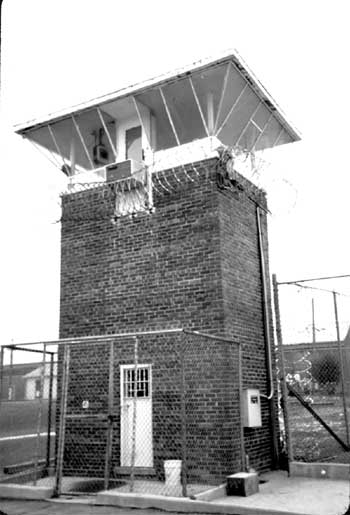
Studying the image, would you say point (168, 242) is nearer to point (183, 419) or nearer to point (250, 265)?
point (250, 265)

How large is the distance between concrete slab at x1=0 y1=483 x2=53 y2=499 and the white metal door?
1585 mm

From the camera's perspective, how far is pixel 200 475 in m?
9.06

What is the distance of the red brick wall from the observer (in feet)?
32.0

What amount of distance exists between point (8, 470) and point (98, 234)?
4.75 m

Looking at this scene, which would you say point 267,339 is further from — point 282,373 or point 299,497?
point 299,497

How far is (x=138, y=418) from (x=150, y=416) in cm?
26

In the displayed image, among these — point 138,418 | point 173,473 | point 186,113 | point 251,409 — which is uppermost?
point 186,113

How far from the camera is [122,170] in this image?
10953 millimetres

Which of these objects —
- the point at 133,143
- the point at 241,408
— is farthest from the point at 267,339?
the point at 133,143

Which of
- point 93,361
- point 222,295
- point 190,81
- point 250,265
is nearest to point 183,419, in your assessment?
point 222,295

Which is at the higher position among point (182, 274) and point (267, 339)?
point (182, 274)

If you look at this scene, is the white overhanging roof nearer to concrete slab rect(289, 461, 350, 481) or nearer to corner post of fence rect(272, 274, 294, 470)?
corner post of fence rect(272, 274, 294, 470)

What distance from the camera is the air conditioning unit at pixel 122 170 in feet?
35.6

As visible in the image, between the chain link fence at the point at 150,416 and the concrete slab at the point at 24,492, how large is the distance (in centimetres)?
18
